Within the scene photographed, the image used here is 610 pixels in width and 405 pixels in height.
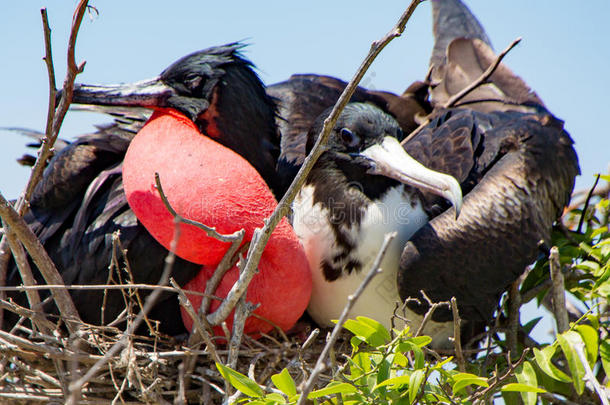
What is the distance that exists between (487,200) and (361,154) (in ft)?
1.34

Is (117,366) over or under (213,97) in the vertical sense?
under

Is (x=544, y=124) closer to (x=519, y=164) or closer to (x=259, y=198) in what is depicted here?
(x=519, y=164)

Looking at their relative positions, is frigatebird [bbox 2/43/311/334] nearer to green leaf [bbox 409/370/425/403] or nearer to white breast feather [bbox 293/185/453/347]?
white breast feather [bbox 293/185/453/347]

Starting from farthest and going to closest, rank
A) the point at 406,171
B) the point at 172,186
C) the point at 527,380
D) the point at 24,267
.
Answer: the point at 406,171 → the point at 172,186 → the point at 24,267 → the point at 527,380

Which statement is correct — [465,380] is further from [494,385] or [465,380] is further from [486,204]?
[486,204]

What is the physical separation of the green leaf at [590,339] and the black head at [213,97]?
110cm

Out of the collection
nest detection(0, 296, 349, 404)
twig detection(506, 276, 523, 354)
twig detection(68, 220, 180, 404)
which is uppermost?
twig detection(68, 220, 180, 404)

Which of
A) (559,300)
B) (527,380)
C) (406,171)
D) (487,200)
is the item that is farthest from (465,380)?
(487,200)

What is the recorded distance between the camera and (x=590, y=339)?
2.03 metres

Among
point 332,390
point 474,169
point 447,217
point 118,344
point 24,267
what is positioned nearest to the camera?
point 118,344

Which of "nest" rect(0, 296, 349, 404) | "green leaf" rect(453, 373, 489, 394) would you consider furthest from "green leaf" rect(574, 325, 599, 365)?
"nest" rect(0, 296, 349, 404)

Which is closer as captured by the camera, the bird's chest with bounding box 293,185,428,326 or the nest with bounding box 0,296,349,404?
the nest with bounding box 0,296,349,404

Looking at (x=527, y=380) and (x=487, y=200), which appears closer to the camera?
(x=527, y=380)

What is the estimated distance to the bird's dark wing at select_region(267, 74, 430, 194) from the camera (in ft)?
10.2
